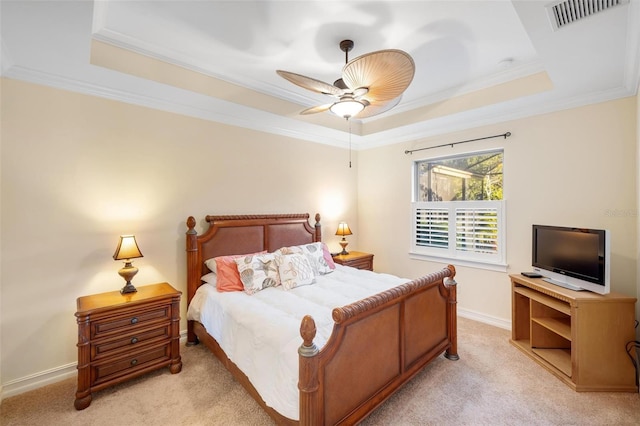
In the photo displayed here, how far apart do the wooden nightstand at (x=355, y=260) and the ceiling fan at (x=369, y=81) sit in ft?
7.44

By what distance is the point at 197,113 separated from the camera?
314 cm

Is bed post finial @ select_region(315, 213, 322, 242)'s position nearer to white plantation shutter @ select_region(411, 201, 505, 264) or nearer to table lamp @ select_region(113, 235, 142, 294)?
white plantation shutter @ select_region(411, 201, 505, 264)

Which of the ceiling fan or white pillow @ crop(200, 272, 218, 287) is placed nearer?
the ceiling fan

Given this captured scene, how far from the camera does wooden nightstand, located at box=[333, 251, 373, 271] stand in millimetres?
4059

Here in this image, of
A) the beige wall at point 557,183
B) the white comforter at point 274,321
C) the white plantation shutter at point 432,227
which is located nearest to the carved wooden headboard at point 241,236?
the white comforter at point 274,321

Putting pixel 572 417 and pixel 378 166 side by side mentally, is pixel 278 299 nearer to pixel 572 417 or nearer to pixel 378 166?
pixel 572 417

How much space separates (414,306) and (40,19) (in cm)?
315

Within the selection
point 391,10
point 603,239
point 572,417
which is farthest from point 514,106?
point 572,417

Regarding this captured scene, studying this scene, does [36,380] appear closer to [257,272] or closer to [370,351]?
[257,272]

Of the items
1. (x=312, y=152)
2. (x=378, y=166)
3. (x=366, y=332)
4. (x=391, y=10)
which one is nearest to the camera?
(x=366, y=332)

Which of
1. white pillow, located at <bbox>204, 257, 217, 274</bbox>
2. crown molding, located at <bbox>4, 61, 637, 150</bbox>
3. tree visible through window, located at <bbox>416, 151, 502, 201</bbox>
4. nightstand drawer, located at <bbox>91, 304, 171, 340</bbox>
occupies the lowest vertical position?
nightstand drawer, located at <bbox>91, 304, 171, 340</bbox>

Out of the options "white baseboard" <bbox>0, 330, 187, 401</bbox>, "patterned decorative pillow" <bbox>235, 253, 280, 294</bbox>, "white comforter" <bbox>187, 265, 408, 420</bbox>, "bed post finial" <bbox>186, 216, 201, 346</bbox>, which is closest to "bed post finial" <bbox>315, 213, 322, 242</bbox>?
"white comforter" <bbox>187, 265, 408, 420</bbox>

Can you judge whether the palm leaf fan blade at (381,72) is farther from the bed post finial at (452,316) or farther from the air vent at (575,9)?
the bed post finial at (452,316)

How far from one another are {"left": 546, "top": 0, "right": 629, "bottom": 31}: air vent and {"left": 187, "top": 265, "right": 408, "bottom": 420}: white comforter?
7.66 feet
